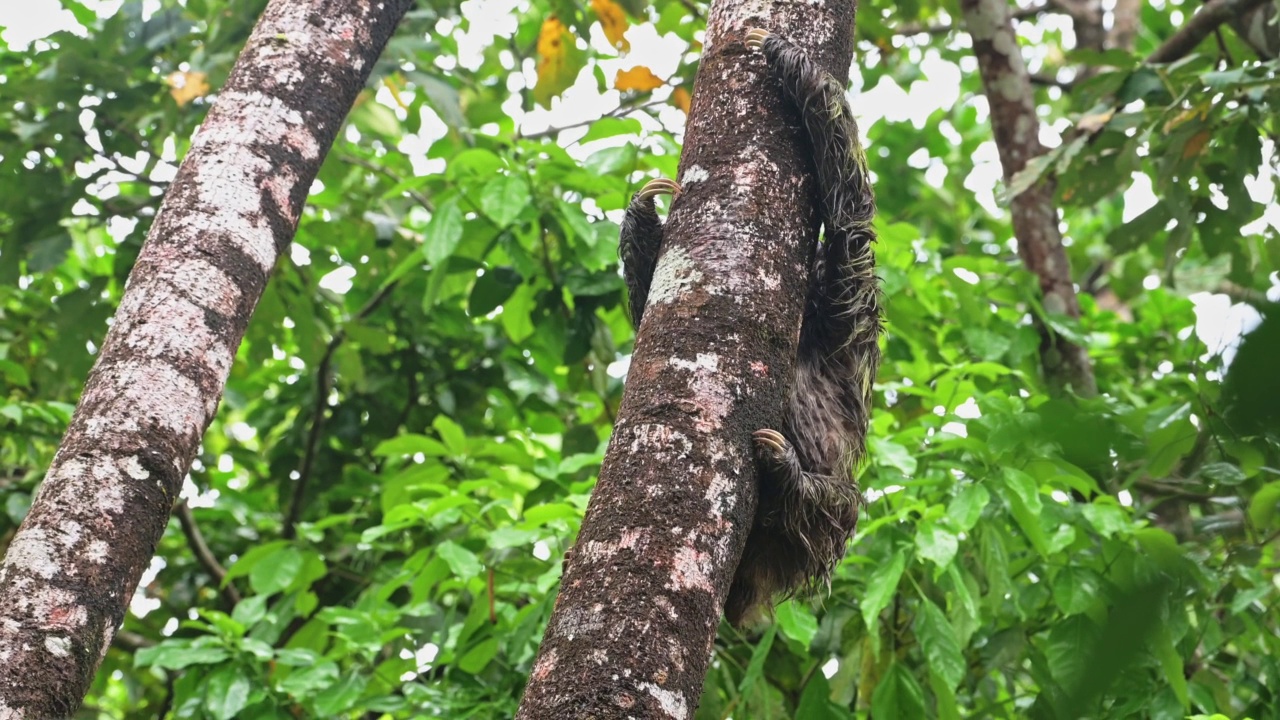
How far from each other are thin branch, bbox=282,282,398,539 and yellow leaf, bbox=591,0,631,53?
164cm

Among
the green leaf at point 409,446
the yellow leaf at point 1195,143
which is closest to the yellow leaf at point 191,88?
the green leaf at point 409,446

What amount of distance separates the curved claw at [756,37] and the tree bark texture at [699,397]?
0.06 feet

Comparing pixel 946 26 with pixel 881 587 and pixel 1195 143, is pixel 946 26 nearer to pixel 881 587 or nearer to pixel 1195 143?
pixel 1195 143

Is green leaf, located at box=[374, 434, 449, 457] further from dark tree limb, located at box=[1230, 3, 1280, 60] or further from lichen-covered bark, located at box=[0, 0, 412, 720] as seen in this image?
dark tree limb, located at box=[1230, 3, 1280, 60]

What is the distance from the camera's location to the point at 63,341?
4.97m

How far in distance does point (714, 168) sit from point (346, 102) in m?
1.16

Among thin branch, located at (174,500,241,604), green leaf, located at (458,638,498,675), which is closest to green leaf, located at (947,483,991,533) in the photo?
green leaf, located at (458,638,498,675)

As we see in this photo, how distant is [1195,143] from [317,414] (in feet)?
13.9

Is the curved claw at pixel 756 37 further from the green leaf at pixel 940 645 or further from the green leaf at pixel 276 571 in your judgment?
the green leaf at pixel 276 571

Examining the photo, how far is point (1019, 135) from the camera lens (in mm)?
5926

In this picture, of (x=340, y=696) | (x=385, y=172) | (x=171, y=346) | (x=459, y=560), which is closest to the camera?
(x=171, y=346)

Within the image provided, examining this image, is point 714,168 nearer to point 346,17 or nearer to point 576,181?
point 346,17

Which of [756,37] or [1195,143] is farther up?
[1195,143]

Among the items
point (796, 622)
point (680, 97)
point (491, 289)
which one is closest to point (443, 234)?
point (491, 289)
